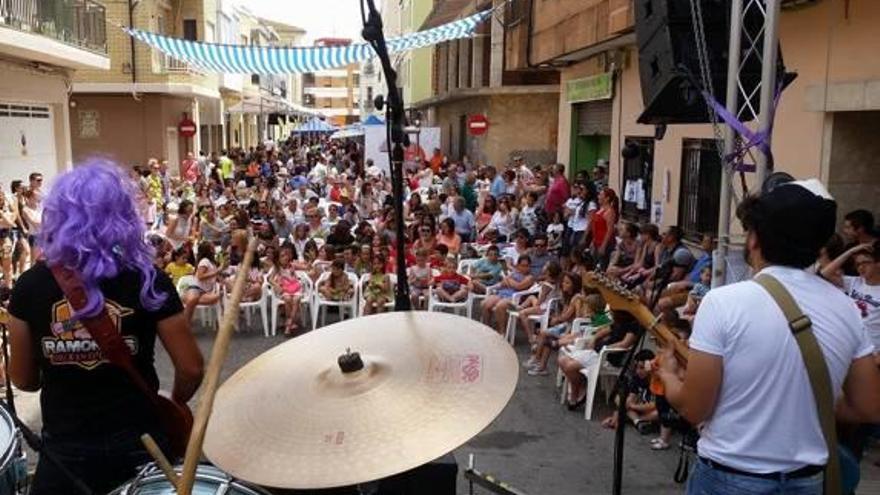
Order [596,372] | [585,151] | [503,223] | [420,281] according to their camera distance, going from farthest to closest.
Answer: [585,151]
[503,223]
[420,281]
[596,372]

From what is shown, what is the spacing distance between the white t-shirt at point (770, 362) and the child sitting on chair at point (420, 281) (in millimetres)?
6797

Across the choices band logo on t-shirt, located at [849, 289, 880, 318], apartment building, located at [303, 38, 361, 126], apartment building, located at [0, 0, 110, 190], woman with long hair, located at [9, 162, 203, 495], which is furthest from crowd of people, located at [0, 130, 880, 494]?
apartment building, located at [303, 38, 361, 126]

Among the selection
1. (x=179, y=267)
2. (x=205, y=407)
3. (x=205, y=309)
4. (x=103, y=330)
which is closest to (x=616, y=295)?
(x=103, y=330)

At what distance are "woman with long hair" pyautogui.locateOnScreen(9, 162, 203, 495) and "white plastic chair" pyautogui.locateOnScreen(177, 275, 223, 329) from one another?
6287 mm

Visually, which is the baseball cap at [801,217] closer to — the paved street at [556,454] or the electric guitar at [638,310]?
the electric guitar at [638,310]

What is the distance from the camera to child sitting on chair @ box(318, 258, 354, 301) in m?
9.03

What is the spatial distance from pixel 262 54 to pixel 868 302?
338 inches

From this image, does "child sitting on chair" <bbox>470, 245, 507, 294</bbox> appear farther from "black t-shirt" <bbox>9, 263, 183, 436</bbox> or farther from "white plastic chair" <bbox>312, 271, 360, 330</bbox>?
"black t-shirt" <bbox>9, 263, 183, 436</bbox>

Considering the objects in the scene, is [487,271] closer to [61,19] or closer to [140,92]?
[61,19]

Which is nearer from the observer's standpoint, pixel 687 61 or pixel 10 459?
pixel 10 459

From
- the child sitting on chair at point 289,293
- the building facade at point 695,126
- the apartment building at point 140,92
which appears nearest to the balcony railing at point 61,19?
the apartment building at point 140,92

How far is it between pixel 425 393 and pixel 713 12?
4.42 metres

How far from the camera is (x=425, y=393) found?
2207 millimetres

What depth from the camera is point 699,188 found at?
10.4 meters
